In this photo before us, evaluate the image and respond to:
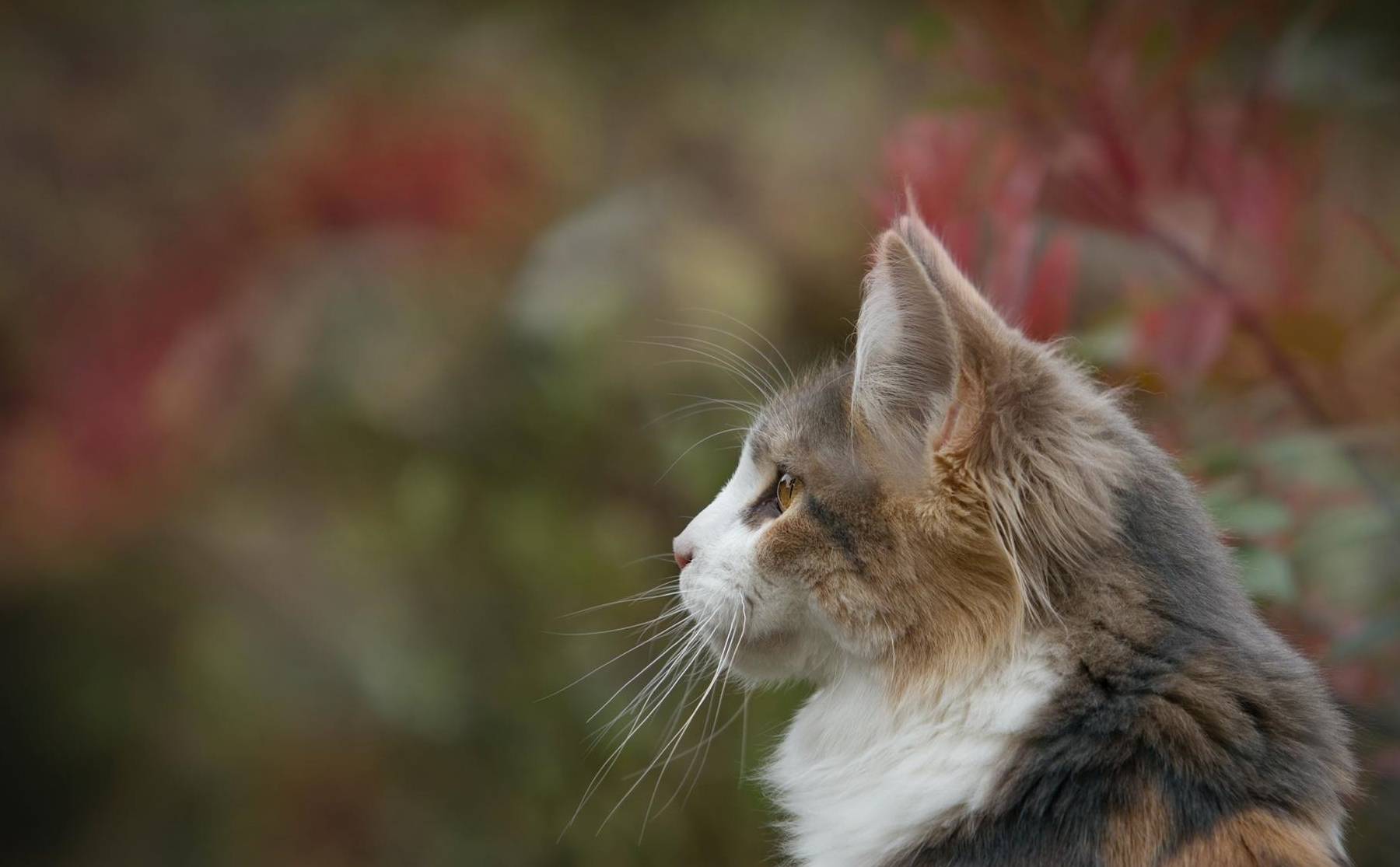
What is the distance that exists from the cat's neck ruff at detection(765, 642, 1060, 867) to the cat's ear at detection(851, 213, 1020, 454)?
10.5 inches

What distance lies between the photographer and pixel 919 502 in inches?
48.6

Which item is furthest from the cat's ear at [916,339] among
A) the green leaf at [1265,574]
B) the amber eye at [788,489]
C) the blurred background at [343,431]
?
the blurred background at [343,431]

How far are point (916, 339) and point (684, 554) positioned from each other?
16.6 inches

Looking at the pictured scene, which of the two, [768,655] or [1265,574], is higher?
[768,655]

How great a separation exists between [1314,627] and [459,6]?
274 cm

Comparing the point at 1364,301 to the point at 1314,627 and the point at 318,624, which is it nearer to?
the point at 1314,627

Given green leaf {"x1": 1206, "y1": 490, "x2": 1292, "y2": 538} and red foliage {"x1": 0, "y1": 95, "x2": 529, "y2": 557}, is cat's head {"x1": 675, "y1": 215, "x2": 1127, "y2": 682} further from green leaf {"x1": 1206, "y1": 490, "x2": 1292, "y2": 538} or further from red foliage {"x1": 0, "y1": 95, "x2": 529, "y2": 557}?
red foliage {"x1": 0, "y1": 95, "x2": 529, "y2": 557}

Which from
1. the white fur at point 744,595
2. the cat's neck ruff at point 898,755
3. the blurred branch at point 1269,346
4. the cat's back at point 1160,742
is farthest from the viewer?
the blurred branch at point 1269,346

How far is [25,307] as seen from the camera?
9.59 ft

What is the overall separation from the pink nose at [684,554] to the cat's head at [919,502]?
0.01 m

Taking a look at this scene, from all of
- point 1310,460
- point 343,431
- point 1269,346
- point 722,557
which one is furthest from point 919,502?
point 343,431

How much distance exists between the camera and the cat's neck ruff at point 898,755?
3.90 ft

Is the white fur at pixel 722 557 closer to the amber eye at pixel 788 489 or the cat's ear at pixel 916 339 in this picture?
the amber eye at pixel 788 489

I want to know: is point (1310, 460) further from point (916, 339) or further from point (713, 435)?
point (916, 339)
